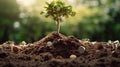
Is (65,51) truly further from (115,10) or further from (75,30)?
(115,10)

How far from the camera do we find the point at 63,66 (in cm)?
499

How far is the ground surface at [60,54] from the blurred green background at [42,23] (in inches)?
881

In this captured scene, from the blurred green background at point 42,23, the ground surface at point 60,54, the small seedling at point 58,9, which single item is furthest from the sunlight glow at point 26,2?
the ground surface at point 60,54

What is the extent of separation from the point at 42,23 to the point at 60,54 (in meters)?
25.0

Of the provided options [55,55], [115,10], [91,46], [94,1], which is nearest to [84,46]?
[91,46]

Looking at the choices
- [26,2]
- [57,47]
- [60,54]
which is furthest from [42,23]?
[60,54]

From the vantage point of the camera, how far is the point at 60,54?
19.2 feet

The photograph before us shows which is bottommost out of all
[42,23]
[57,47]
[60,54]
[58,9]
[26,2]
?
[60,54]

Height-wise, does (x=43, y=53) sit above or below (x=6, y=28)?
below

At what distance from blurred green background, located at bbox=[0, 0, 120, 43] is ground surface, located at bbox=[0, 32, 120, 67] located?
22.4 m

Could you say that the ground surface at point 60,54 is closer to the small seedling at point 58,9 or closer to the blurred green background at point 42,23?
the small seedling at point 58,9

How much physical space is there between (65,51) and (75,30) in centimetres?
2485

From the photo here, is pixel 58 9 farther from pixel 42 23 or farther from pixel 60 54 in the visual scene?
pixel 42 23

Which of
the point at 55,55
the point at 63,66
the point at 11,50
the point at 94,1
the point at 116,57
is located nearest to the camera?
the point at 63,66
